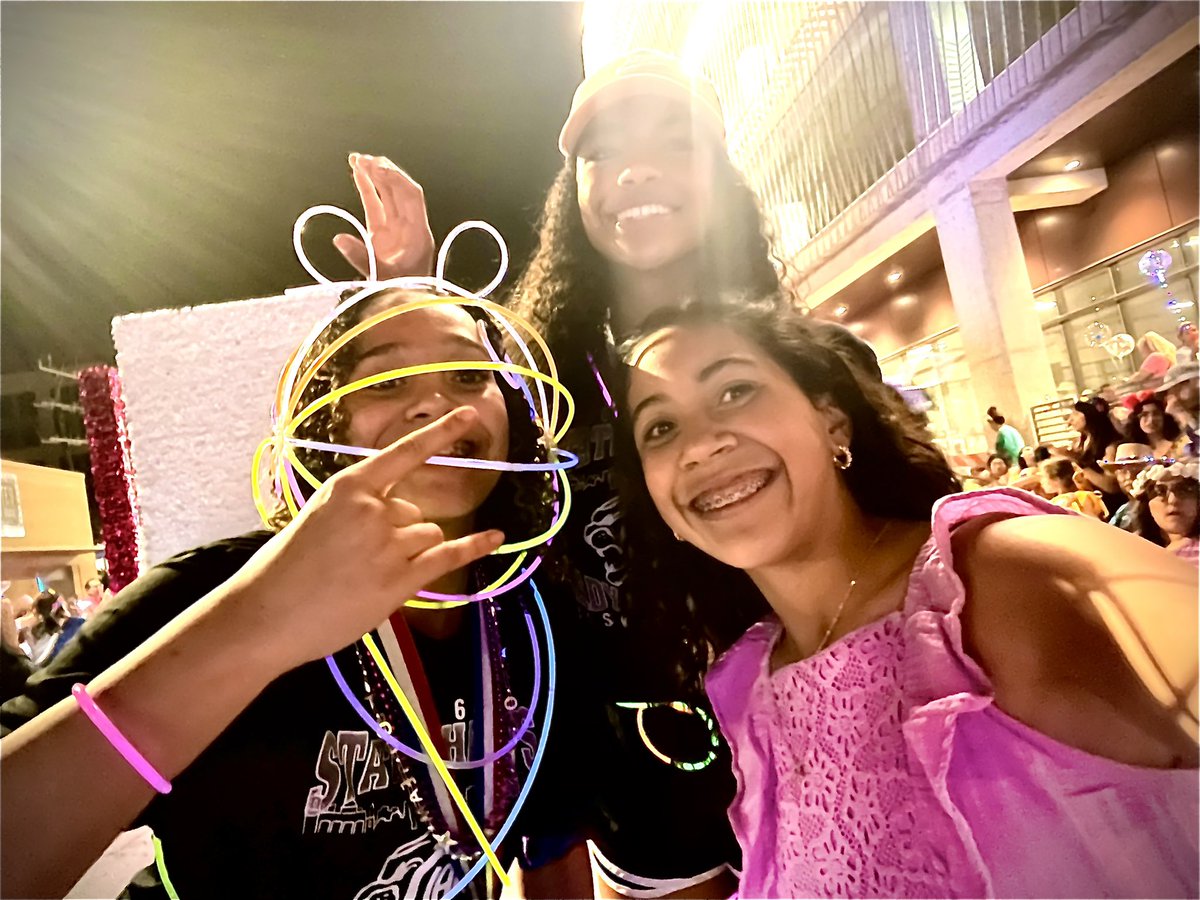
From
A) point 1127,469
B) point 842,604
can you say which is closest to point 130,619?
point 842,604

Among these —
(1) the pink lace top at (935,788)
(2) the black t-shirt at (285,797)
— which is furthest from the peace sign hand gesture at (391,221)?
(1) the pink lace top at (935,788)

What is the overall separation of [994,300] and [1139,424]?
0.16 meters

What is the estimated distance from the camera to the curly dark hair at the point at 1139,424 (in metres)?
0.59

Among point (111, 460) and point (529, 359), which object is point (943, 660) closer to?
point (529, 359)

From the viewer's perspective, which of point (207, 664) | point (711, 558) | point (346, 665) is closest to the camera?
point (207, 664)

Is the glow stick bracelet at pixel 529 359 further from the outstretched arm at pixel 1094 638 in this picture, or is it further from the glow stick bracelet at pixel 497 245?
the outstretched arm at pixel 1094 638

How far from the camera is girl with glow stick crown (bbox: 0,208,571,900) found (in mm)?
482

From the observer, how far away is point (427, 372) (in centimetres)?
65

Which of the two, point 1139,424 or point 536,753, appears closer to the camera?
point 1139,424

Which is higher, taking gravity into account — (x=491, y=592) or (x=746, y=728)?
(x=491, y=592)

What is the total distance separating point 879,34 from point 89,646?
3.08 ft

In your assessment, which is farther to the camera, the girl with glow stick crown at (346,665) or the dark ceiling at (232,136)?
the dark ceiling at (232,136)

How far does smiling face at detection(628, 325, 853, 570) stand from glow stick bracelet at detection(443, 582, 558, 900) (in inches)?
6.7

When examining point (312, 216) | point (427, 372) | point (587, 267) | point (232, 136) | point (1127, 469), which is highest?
point (232, 136)
